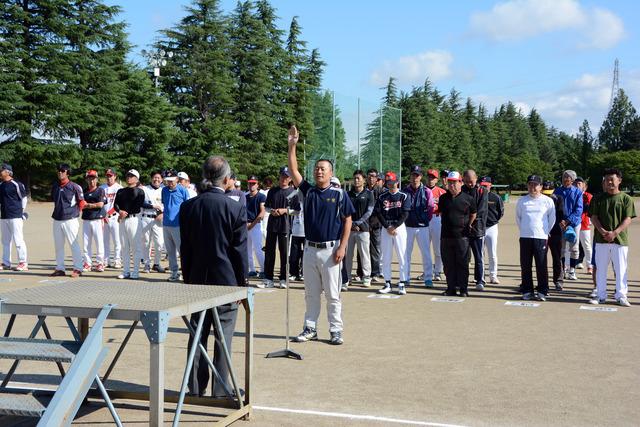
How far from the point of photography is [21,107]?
4706 centimetres

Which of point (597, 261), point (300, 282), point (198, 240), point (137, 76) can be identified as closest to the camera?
point (198, 240)

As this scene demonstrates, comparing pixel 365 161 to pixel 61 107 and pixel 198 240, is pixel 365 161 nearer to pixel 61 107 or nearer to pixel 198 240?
pixel 198 240

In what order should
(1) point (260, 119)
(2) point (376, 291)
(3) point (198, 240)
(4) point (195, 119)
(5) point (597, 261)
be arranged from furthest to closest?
(1) point (260, 119), (4) point (195, 119), (2) point (376, 291), (5) point (597, 261), (3) point (198, 240)

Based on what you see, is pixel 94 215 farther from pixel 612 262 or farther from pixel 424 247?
pixel 612 262

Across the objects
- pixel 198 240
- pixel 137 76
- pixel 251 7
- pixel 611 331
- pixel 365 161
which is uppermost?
pixel 251 7

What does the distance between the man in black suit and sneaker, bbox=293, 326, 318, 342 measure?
7.66 feet

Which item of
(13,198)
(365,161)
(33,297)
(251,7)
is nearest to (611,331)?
(33,297)

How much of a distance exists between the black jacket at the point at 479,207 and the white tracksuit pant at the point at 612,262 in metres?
2.38

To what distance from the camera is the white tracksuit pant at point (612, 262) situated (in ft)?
36.5

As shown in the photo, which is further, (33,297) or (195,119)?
(195,119)

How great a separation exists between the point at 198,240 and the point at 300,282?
812 centimetres

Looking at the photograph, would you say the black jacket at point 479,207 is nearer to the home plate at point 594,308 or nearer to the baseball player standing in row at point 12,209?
the home plate at point 594,308

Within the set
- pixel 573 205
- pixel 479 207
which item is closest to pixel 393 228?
pixel 479 207

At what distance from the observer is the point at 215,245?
604 centimetres
